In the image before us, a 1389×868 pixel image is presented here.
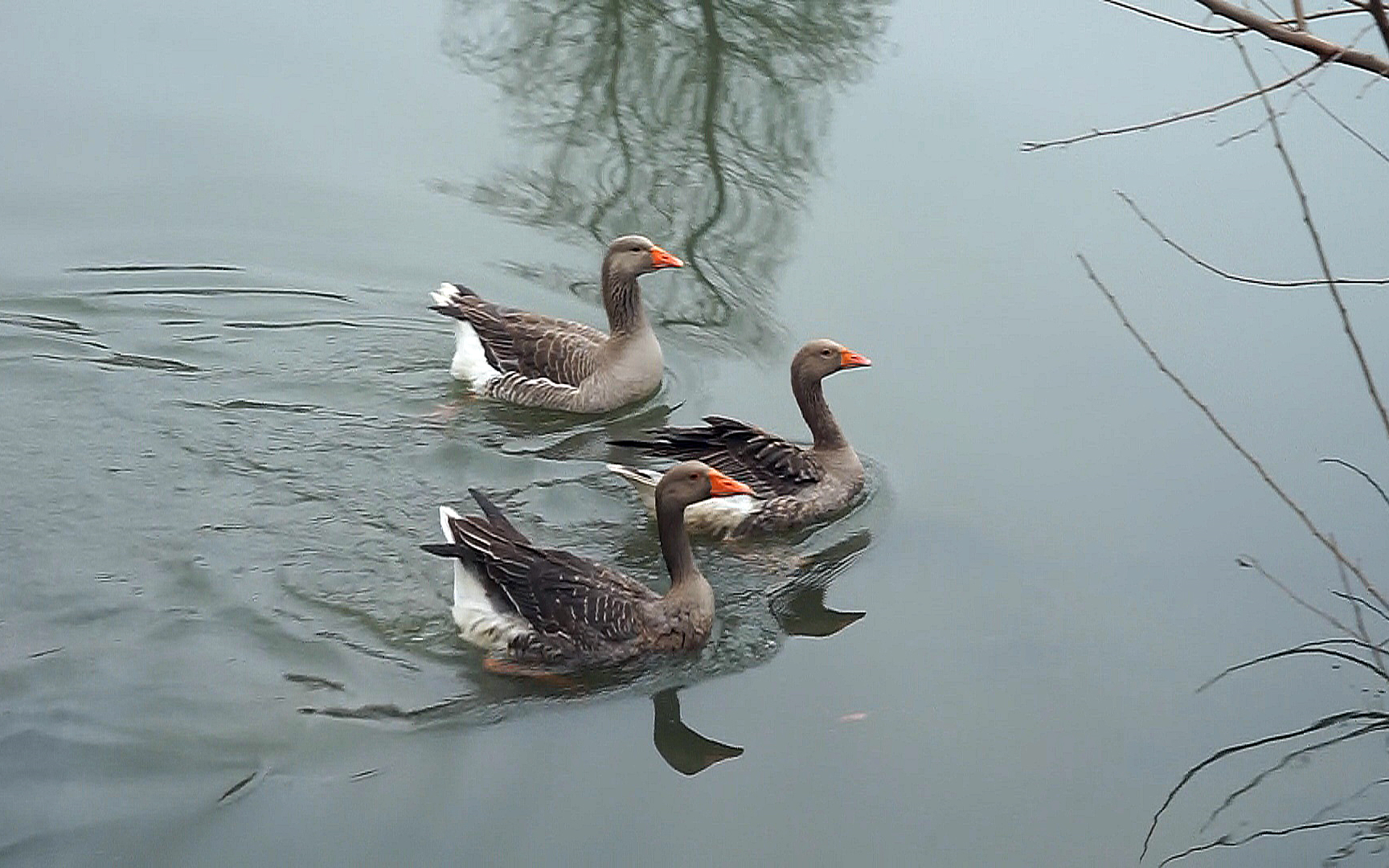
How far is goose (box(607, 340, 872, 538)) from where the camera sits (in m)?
8.38

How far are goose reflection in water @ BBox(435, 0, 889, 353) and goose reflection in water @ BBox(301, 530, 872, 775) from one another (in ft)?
7.62

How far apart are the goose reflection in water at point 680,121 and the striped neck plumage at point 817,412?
119 centimetres

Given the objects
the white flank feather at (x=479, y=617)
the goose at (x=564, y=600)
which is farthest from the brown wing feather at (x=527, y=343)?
the white flank feather at (x=479, y=617)

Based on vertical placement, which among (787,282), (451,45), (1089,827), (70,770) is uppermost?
(451,45)

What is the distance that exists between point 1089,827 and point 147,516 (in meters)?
4.43

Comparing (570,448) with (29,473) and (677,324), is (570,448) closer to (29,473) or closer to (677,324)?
(677,324)

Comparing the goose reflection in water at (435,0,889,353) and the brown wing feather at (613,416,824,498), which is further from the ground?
the goose reflection in water at (435,0,889,353)

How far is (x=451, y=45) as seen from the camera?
12.9 meters

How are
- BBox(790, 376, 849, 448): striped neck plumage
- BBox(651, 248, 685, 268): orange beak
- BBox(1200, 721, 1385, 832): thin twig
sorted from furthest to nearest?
BBox(651, 248, 685, 268): orange beak < BBox(790, 376, 849, 448): striped neck plumage < BBox(1200, 721, 1385, 832): thin twig

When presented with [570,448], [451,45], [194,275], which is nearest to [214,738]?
[570,448]

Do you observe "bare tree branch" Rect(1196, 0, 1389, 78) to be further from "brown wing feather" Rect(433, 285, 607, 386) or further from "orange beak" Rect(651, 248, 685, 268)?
"brown wing feather" Rect(433, 285, 607, 386)

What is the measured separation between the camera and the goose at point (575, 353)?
370 inches

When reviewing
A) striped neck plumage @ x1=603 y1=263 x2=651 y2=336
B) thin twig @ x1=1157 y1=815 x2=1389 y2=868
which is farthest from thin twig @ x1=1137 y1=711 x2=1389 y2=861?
striped neck plumage @ x1=603 y1=263 x2=651 y2=336

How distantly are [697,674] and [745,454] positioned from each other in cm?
168
